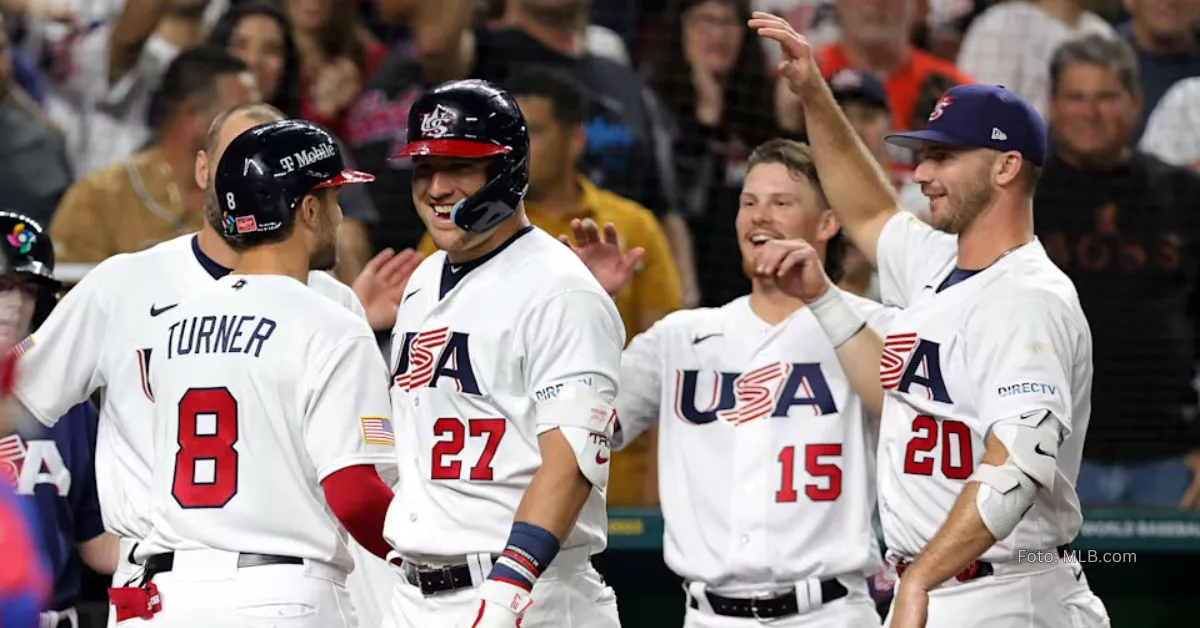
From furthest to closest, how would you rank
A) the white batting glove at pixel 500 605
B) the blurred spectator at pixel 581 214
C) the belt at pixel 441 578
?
the blurred spectator at pixel 581 214 < the belt at pixel 441 578 < the white batting glove at pixel 500 605

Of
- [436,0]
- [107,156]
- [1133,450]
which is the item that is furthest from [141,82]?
[1133,450]

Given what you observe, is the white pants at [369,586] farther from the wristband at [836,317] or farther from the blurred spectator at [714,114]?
the blurred spectator at [714,114]

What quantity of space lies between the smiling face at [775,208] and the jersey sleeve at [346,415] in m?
1.35

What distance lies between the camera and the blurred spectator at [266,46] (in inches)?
272

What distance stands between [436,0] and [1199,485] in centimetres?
361

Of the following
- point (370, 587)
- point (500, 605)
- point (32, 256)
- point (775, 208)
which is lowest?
point (370, 587)

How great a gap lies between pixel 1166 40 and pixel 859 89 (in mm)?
1862

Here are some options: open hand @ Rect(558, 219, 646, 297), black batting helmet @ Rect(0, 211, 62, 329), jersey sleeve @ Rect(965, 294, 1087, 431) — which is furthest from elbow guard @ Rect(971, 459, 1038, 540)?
black batting helmet @ Rect(0, 211, 62, 329)

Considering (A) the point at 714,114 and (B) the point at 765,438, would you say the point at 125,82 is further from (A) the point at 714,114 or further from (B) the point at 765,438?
(B) the point at 765,438

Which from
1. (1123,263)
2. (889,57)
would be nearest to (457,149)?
(889,57)

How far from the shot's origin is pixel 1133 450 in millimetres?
6664

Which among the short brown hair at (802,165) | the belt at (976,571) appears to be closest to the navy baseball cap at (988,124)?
the short brown hair at (802,165)

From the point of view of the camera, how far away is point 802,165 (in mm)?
4637

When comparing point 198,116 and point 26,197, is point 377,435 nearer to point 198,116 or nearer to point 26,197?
point 198,116
